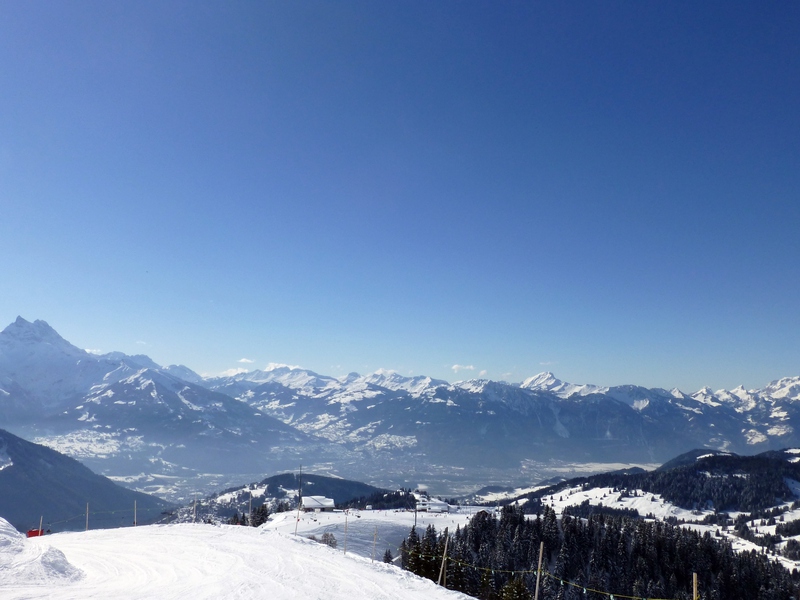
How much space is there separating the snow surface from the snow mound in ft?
0.14

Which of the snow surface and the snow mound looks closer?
the snow mound

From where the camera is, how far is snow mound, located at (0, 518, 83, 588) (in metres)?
22.3

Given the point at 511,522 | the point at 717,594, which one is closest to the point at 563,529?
the point at 511,522

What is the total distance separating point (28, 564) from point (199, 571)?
896 cm

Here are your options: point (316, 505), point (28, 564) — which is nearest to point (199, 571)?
point (28, 564)

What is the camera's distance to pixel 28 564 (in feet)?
78.4

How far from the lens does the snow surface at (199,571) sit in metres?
22.9

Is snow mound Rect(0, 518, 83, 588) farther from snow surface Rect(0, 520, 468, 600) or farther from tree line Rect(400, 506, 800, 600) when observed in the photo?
tree line Rect(400, 506, 800, 600)

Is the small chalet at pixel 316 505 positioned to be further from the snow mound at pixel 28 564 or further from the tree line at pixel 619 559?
the snow mound at pixel 28 564

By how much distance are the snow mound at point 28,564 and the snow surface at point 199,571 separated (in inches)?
1.7

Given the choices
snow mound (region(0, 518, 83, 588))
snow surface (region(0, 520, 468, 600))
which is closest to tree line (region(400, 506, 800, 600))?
snow surface (region(0, 520, 468, 600))

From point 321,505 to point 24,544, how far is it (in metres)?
179

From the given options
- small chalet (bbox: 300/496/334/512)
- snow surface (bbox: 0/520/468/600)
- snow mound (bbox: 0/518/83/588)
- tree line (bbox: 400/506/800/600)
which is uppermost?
snow mound (bbox: 0/518/83/588)

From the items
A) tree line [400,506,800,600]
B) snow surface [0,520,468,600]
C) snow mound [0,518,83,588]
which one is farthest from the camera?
tree line [400,506,800,600]
